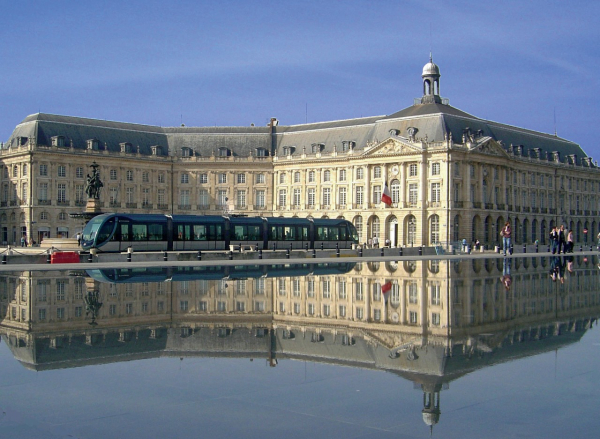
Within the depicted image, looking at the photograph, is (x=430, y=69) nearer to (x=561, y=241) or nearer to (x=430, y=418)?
(x=561, y=241)

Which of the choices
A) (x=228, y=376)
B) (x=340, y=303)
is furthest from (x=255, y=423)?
(x=340, y=303)

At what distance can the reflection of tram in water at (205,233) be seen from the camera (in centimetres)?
5344

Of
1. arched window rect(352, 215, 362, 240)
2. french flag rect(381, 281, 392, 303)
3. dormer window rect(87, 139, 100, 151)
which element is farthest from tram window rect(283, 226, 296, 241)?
dormer window rect(87, 139, 100, 151)

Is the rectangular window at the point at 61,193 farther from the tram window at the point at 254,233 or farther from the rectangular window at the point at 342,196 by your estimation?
the tram window at the point at 254,233

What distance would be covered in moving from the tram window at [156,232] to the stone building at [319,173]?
4124 cm

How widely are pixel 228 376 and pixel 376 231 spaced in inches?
3329

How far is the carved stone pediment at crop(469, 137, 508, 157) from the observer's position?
90.9 metres

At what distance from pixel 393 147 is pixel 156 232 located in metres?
43.4

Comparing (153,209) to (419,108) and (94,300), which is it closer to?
(419,108)

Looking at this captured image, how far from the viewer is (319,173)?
101 meters

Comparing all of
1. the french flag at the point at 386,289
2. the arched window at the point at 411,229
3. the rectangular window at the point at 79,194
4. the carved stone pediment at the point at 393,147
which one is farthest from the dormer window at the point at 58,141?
the french flag at the point at 386,289

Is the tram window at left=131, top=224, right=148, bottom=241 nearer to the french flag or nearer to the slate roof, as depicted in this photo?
the french flag

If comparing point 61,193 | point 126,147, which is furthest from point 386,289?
point 126,147

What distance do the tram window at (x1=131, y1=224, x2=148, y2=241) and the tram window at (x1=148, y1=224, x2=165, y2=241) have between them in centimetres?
37
